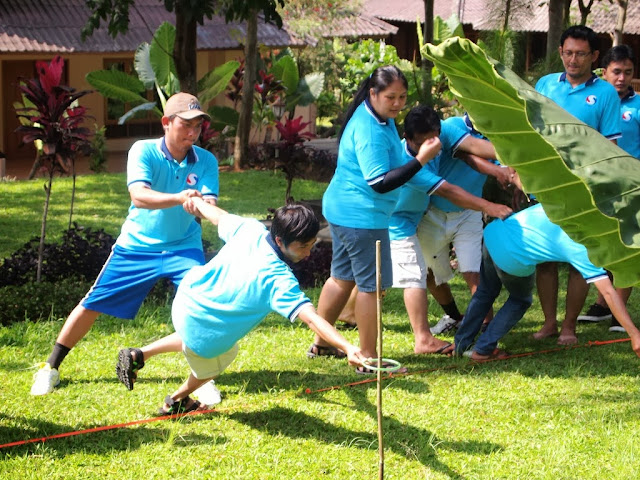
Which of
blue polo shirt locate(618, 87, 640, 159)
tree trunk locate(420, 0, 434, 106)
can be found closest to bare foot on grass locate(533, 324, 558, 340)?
blue polo shirt locate(618, 87, 640, 159)

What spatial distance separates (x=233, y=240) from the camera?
4.57 m

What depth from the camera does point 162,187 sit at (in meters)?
5.46

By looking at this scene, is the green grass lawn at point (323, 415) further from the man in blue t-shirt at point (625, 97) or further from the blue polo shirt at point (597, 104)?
the blue polo shirt at point (597, 104)

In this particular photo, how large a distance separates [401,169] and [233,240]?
4.38 ft

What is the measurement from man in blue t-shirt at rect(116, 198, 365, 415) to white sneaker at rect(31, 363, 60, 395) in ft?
3.14

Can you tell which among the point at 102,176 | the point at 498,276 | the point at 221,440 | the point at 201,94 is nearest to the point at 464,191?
the point at 498,276

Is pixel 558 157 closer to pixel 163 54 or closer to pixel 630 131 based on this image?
pixel 630 131

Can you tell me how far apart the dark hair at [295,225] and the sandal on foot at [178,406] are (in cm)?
127

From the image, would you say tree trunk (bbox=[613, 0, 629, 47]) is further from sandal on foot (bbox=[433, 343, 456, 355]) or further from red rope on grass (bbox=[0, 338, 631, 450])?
sandal on foot (bbox=[433, 343, 456, 355])

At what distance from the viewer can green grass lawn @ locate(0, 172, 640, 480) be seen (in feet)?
14.6

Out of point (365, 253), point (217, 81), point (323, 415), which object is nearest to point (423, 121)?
point (365, 253)

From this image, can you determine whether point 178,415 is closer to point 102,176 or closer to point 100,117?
point 102,176

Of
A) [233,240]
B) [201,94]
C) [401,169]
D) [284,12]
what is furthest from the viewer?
[284,12]

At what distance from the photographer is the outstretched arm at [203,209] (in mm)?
4699
